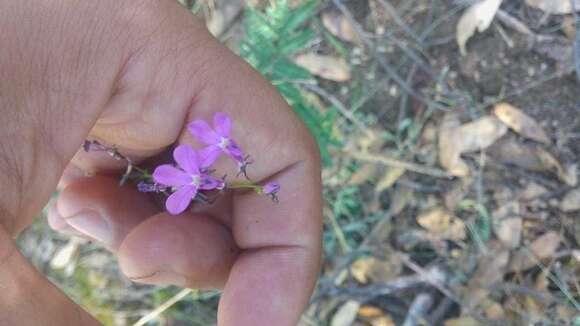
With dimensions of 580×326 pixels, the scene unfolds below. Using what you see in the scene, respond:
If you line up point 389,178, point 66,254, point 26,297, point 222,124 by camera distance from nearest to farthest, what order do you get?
point 26,297 < point 222,124 < point 389,178 < point 66,254

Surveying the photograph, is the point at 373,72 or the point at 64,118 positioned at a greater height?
the point at 64,118

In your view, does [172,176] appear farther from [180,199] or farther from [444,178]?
[444,178]

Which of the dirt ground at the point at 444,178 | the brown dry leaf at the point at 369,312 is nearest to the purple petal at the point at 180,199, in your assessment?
the dirt ground at the point at 444,178

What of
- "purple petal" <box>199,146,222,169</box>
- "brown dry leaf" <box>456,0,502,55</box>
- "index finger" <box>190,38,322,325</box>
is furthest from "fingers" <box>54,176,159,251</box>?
"brown dry leaf" <box>456,0,502,55</box>

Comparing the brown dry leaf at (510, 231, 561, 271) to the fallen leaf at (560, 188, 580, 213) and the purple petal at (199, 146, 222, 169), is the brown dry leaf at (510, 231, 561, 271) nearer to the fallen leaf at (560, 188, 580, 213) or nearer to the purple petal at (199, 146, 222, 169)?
the fallen leaf at (560, 188, 580, 213)

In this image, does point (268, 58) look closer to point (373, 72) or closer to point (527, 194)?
point (373, 72)

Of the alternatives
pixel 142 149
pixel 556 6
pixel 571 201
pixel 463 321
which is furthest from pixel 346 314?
pixel 556 6

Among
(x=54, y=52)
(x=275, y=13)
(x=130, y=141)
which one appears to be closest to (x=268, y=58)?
(x=275, y=13)
